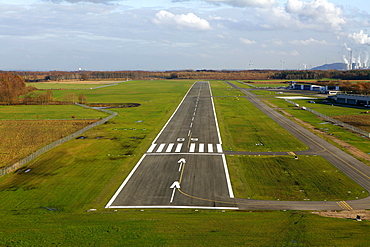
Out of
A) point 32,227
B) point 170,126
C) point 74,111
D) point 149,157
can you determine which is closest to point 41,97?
point 74,111

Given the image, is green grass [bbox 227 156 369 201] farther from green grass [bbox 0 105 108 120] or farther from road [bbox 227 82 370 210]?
green grass [bbox 0 105 108 120]

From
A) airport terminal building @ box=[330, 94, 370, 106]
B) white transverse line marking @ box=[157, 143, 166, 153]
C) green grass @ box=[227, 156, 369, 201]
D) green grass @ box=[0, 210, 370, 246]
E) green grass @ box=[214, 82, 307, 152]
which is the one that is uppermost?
airport terminal building @ box=[330, 94, 370, 106]

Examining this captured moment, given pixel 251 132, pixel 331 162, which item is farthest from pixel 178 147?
pixel 331 162

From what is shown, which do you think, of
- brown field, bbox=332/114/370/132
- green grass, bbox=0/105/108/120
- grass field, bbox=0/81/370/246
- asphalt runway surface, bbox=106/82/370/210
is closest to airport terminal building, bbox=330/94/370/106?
→ brown field, bbox=332/114/370/132

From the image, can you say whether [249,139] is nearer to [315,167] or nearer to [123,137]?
[315,167]

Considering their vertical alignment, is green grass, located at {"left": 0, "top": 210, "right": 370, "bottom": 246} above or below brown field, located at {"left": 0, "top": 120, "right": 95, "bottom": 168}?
below

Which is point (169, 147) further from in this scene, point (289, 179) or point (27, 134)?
point (27, 134)
